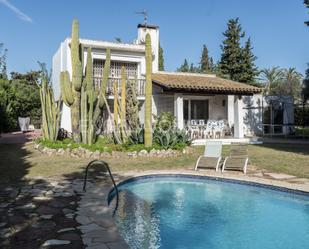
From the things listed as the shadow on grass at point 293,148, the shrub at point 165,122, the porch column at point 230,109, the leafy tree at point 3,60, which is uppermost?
the leafy tree at point 3,60

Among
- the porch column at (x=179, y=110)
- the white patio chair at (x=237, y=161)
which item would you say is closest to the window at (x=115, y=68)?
the porch column at (x=179, y=110)

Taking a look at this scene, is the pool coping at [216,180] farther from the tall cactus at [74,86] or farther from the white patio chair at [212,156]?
the tall cactus at [74,86]

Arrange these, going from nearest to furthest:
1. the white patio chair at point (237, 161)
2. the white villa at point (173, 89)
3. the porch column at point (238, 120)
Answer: the white patio chair at point (237, 161), the white villa at point (173, 89), the porch column at point (238, 120)

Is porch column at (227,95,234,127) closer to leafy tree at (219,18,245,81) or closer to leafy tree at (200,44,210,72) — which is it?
leafy tree at (219,18,245,81)

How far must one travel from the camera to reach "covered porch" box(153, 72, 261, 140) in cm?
2045

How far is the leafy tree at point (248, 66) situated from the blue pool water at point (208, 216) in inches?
1323

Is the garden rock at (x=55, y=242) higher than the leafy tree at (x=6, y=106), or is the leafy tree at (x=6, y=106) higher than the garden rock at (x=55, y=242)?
the leafy tree at (x=6, y=106)

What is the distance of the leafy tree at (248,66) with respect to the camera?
42.4m

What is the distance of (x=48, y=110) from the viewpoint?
17.6 m

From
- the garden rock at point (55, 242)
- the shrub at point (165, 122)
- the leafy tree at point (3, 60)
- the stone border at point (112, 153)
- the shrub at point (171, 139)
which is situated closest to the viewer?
the garden rock at point (55, 242)

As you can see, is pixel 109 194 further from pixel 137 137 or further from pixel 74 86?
pixel 74 86

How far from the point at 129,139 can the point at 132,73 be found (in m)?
8.36

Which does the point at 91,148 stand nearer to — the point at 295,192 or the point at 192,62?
the point at 295,192

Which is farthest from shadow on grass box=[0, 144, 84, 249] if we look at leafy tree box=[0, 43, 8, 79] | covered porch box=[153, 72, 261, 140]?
leafy tree box=[0, 43, 8, 79]
